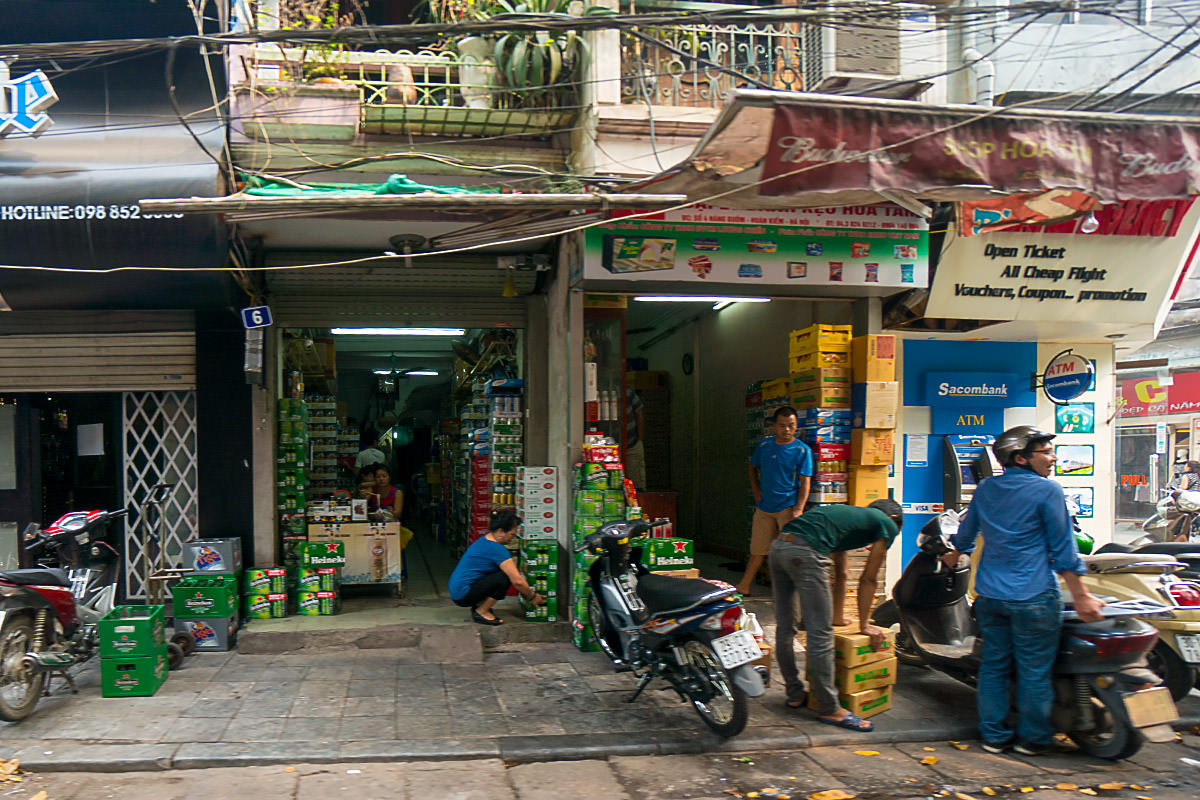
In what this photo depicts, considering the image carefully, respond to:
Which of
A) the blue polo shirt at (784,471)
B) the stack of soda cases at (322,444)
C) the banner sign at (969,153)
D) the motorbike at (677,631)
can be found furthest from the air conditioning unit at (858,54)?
the stack of soda cases at (322,444)

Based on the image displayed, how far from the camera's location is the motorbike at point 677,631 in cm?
480

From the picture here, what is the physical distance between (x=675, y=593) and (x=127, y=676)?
367 cm

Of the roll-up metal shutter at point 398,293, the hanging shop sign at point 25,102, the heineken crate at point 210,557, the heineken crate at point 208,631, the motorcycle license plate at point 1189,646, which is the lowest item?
the heineken crate at point 208,631

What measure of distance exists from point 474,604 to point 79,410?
4144mm

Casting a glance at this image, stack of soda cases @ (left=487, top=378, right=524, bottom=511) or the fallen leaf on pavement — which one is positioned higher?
stack of soda cases @ (left=487, top=378, right=524, bottom=511)

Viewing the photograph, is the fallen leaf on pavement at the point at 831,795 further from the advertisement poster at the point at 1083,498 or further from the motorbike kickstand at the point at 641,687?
the advertisement poster at the point at 1083,498

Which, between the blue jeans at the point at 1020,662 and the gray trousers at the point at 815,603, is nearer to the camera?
the blue jeans at the point at 1020,662

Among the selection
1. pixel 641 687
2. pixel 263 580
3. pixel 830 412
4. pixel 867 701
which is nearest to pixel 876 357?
pixel 830 412

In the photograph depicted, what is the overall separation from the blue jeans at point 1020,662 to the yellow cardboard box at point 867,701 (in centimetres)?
59

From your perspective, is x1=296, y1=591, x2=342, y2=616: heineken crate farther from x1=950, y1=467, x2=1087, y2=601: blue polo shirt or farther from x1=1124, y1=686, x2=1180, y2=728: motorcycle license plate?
x1=1124, y1=686, x2=1180, y2=728: motorcycle license plate

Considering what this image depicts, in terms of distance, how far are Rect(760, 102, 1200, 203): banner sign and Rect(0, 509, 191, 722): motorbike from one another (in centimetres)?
544

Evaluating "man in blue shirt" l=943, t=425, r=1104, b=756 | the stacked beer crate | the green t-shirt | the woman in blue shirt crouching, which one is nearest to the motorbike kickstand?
the green t-shirt

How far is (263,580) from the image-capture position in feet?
24.4

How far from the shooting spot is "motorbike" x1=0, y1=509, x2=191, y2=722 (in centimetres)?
510
